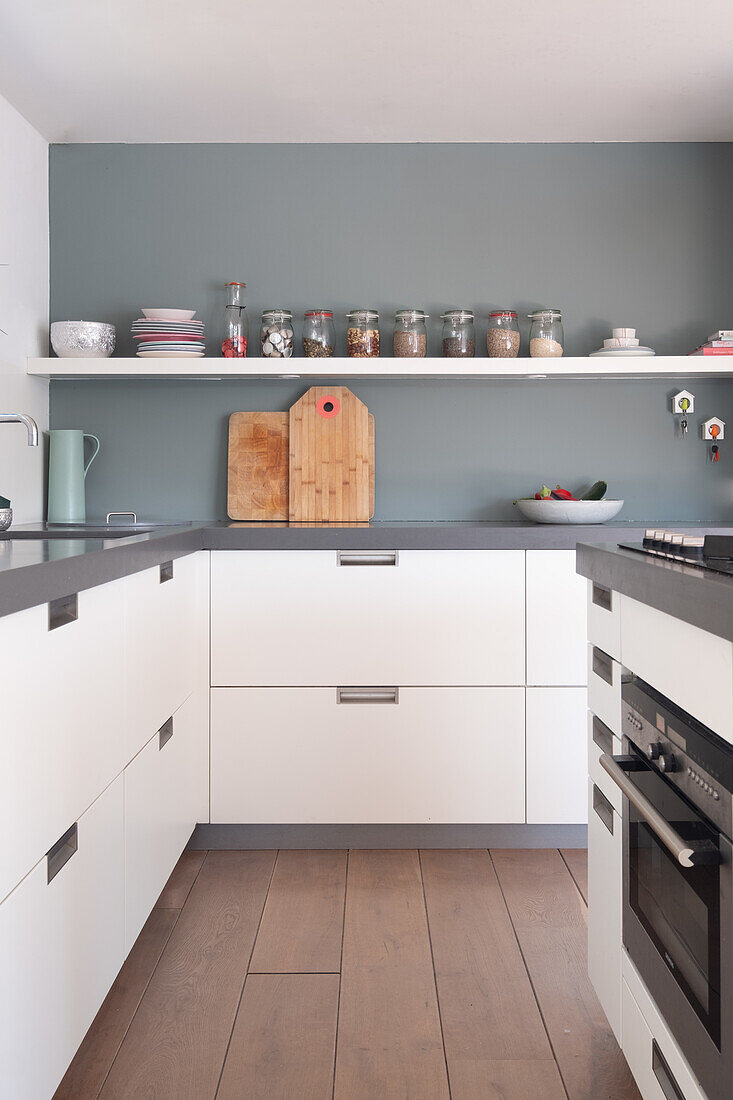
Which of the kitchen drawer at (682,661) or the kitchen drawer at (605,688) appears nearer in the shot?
the kitchen drawer at (682,661)

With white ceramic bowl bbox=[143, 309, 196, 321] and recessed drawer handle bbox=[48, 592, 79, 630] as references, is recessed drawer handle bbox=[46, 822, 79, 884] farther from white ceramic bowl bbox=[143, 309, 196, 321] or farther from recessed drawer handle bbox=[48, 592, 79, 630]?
white ceramic bowl bbox=[143, 309, 196, 321]

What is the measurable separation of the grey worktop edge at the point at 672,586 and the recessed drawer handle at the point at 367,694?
1171mm

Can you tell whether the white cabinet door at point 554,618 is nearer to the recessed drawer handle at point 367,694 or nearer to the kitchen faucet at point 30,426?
the recessed drawer handle at point 367,694

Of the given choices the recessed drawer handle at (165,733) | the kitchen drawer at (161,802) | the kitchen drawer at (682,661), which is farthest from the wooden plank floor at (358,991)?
the kitchen drawer at (682,661)

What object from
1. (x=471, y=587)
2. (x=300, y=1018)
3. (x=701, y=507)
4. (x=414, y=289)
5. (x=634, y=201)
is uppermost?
(x=634, y=201)

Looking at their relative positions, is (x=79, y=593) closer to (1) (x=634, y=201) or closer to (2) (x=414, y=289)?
(2) (x=414, y=289)

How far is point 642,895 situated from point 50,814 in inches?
35.6

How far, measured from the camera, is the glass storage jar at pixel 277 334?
3100 mm

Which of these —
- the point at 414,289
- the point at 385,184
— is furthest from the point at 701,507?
the point at 385,184

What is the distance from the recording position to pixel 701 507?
333cm

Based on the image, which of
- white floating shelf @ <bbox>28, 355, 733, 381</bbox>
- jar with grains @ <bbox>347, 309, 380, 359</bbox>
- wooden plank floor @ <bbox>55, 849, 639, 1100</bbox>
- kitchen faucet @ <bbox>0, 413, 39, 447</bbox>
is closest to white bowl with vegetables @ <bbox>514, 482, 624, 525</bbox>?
white floating shelf @ <bbox>28, 355, 733, 381</bbox>

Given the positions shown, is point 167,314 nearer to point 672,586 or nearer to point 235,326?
point 235,326

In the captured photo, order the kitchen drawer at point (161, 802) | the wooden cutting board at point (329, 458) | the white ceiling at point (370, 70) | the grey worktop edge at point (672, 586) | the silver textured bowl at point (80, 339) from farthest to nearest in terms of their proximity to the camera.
Answer: the wooden cutting board at point (329, 458) < the silver textured bowl at point (80, 339) < the white ceiling at point (370, 70) < the kitchen drawer at point (161, 802) < the grey worktop edge at point (672, 586)

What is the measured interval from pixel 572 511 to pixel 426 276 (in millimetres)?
1046
